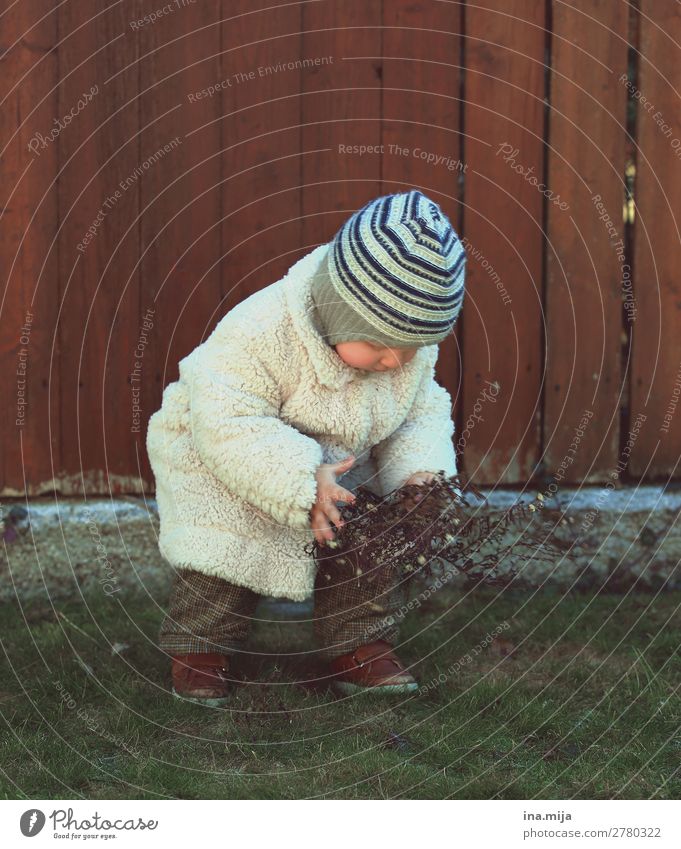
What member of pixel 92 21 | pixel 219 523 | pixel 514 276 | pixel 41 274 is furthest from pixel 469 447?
pixel 92 21

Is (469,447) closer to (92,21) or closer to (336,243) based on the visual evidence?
(336,243)

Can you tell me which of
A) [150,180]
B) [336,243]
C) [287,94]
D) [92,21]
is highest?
[92,21]

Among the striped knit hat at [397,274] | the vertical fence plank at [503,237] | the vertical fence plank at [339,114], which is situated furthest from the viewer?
the vertical fence plank at [503,237]

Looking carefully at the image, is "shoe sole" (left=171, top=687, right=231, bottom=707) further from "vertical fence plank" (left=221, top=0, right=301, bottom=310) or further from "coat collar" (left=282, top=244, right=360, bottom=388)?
"vertical fence plank" (left=221, top=0, right=301, bottom=310)

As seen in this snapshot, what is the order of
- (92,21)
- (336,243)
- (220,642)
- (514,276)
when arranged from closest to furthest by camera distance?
(336,243) → (220,642) → (92,21) → (514,276)

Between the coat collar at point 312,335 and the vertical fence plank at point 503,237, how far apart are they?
40.9 inches

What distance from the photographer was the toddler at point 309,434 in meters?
2.53

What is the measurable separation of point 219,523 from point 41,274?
124cm

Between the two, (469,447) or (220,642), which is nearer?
(220,642)

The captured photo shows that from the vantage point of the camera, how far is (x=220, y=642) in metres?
2.81

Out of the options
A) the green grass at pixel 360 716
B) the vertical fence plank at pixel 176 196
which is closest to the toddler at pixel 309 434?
the green grass at pixel 360 716

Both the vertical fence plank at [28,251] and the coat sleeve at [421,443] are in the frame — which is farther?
the vertical fence plank at [28,251]

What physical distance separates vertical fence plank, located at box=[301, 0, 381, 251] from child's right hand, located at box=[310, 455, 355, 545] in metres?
1.25

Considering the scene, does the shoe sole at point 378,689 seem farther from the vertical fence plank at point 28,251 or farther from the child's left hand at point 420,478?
the vertical fence plank at point 28,251
